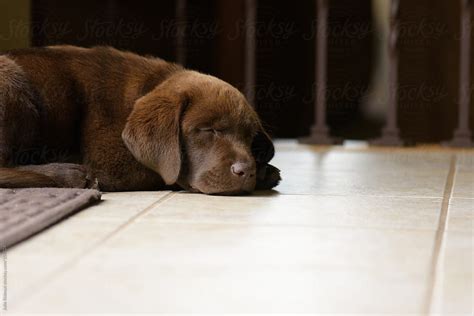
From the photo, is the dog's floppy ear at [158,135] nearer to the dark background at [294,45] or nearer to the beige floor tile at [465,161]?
the beige floor tile at [465,161]

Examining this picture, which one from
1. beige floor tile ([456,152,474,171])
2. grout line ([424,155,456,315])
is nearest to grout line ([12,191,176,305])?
grout line ([424,155,456,315])

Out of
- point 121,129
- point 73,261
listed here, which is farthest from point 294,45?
point 73,261

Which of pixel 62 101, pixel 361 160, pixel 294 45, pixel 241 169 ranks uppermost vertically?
pixel 294 45

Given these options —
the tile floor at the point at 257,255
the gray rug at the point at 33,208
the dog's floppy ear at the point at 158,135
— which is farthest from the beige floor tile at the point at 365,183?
the gray rug at the point at 33,208

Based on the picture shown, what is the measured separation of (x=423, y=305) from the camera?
1.07m

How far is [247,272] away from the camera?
1.24 m

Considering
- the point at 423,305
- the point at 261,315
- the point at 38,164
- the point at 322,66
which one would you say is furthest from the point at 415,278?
the point at 322,66

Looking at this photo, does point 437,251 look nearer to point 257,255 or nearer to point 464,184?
point 257,255

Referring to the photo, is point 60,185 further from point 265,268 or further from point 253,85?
point 253,85

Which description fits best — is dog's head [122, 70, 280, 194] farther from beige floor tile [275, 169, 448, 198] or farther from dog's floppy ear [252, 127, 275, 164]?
beige floor tile [275, 169, 448, 198]

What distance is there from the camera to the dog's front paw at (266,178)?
7.28 feet

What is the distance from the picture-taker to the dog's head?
2.02m

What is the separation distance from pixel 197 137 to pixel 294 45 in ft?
7.80

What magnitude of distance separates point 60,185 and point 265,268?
0.87 metres
